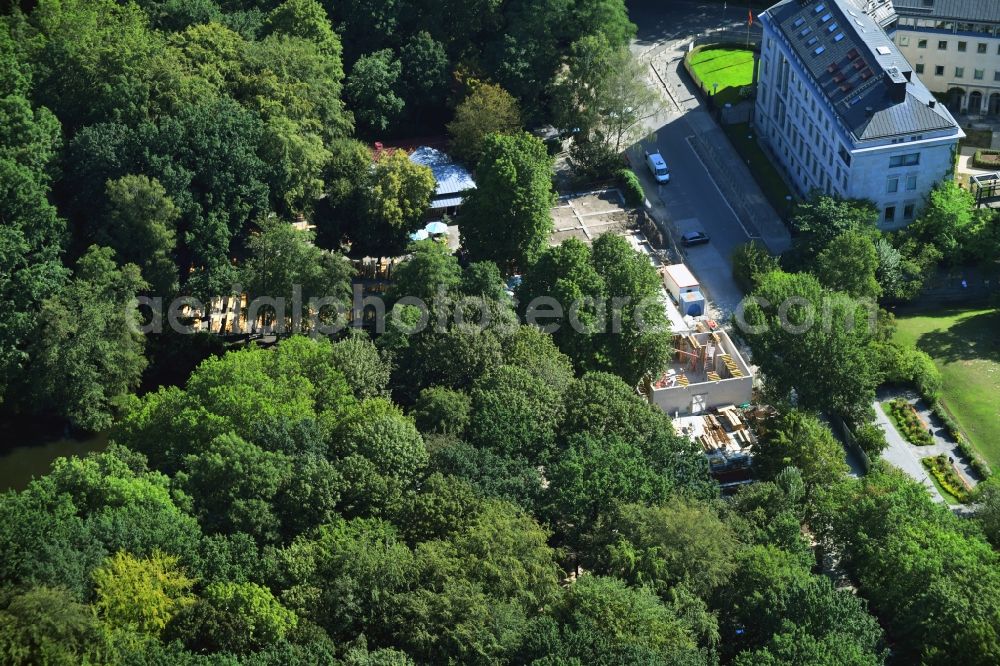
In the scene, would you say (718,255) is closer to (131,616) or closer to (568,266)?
(568,266)

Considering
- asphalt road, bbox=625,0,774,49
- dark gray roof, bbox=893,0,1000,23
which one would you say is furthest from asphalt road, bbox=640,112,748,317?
dark gray roof, bbox=893,0,1000,23

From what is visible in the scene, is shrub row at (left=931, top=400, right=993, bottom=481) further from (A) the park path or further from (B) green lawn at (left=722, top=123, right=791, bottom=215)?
(B) green lawn at (left=722, top=123, right=791, bottom=215)

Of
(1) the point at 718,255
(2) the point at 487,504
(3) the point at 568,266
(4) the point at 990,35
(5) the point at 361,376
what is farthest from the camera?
(4) the point at 990,35

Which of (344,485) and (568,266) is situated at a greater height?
(568,266)

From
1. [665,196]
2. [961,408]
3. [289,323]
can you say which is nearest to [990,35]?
[665,196]

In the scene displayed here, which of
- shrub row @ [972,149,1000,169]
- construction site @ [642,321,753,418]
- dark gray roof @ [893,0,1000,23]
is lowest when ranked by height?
construction site @ [642,321,753,418]

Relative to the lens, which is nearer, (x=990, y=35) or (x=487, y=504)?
(x=487, y=504)

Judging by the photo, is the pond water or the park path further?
the pond water
